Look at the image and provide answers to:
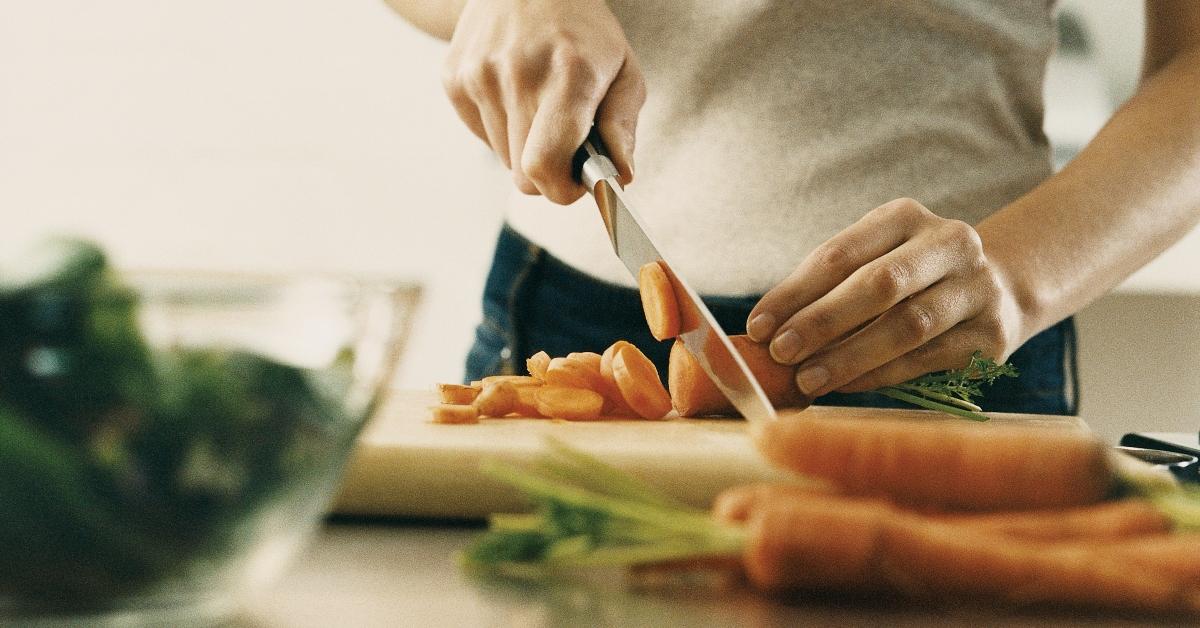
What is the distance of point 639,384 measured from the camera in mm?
1236

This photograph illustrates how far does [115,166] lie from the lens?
1.88ft

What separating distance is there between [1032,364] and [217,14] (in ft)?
10.5

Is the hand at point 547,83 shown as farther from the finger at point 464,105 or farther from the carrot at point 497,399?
the carrot at point 497,399

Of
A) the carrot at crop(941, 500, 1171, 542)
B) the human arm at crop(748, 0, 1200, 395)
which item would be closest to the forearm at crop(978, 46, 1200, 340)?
the human arm at crop(748, 0, 1200, 395)

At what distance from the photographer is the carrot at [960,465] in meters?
0.60

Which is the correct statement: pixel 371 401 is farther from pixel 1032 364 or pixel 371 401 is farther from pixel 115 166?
pixel 1032 364

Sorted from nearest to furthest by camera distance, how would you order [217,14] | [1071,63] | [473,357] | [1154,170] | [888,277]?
[888,277] → [1154,170] → [473,357] → [1071,63] → [217,14]

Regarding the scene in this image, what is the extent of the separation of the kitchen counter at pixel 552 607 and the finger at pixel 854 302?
2.09 feet

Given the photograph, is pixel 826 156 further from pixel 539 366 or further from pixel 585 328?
pixel 539 366

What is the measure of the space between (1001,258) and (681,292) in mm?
506

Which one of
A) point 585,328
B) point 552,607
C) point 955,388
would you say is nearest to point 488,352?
point 585,328

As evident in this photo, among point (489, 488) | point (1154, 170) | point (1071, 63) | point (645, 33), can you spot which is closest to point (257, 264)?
point (489, 488)

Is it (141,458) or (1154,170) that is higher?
(1154,170)

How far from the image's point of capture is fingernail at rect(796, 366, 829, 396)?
4.14 feet
